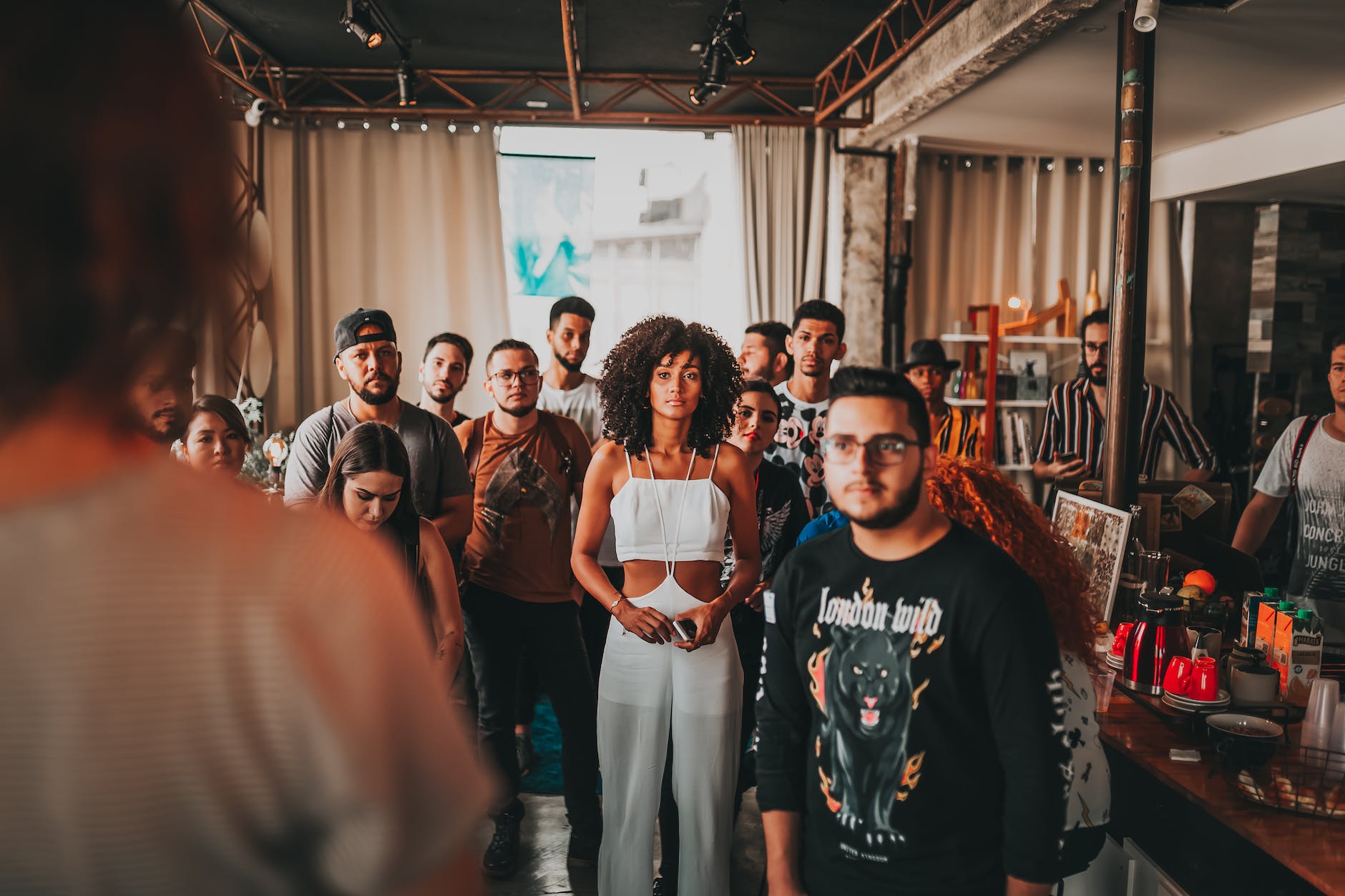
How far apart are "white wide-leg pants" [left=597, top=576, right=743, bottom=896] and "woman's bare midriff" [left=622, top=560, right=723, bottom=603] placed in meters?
0.03

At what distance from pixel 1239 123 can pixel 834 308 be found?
11.1 ft

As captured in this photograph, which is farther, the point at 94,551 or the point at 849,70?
the point at 849,70

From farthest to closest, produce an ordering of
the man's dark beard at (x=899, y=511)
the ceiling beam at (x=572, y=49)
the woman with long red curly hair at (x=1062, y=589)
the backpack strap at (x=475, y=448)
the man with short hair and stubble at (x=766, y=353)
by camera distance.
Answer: the ceiling beam at (x=572, y=49), the man with short hair and stubble at (x=766, y=353), the backpack strap at (x=475, y=448), the woman with long red curly hair at (x=1062, y=589), the man's dark beard at (x=899, y=511)

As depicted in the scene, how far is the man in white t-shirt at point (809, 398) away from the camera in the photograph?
360cm

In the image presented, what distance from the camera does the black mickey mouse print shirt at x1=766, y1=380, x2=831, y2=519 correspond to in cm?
359

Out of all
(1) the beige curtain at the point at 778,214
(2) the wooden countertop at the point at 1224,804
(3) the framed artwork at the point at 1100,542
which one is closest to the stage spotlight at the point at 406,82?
(1) the beige curtain at the point at 778,214

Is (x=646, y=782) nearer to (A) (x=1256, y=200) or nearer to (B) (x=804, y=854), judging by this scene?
(B) (x=804, y=854)

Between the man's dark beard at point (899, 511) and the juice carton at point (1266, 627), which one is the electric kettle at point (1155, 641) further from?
the man's dark beard at point (899, 511)

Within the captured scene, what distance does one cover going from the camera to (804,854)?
5.45ft

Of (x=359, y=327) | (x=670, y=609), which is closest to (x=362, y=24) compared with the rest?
(x=359, y=327)

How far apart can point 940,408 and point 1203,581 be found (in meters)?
1.84

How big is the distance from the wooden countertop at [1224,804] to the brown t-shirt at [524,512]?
70.8 inches

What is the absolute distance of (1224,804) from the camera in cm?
181

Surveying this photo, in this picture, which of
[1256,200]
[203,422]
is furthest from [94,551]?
[1256,200]
